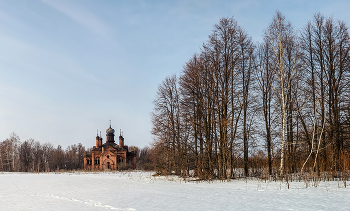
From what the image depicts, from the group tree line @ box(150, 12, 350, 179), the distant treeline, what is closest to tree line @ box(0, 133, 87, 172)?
the distant treeline

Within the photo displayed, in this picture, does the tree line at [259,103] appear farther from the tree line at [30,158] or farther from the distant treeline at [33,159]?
the tree line at [30,158]

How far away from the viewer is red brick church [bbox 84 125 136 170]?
2419 inches

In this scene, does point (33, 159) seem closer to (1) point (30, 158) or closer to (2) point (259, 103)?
(1) point (30, 158)

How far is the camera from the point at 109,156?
62.0 meters

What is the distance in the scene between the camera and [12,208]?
31.4ft

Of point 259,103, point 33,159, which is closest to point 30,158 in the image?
point 33,159

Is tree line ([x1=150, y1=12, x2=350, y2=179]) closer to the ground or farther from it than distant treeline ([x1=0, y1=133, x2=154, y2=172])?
farther from it

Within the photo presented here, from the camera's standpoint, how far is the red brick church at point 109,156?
61438 millimetres

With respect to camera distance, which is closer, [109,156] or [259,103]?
[259,103]

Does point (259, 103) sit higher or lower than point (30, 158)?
higher

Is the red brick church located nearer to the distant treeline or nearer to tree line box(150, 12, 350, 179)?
the distant treeline

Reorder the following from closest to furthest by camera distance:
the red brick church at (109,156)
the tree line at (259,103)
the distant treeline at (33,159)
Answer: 1. the tree line at (259,103)
2. the red brick church at (109,156)
3. the distant treeline at (33,159)

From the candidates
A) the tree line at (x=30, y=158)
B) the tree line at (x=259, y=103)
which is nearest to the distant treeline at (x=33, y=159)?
the tree line at (x=30, y=158)

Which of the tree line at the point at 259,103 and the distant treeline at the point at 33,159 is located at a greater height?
the tree line at the point at 259,103
